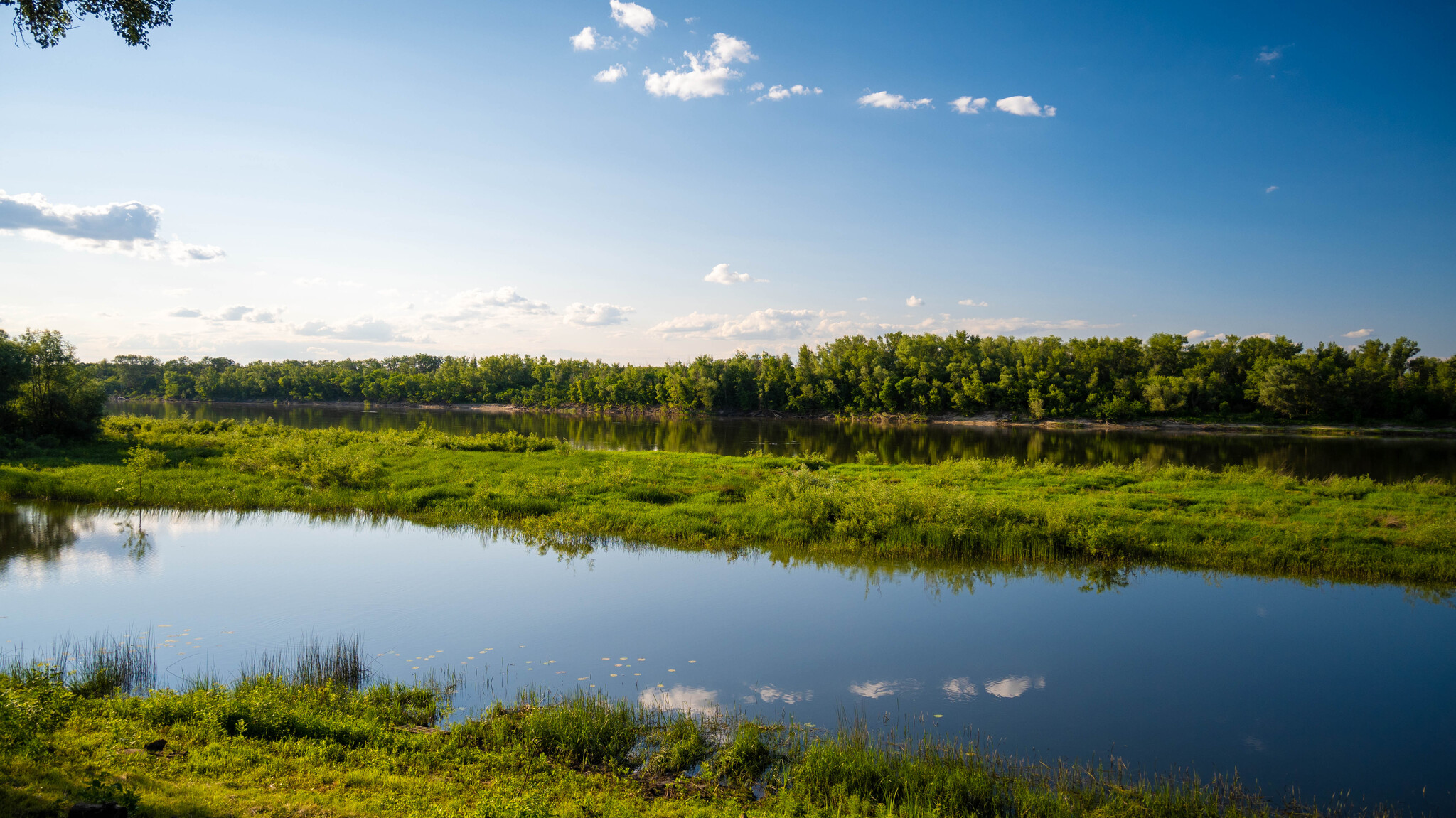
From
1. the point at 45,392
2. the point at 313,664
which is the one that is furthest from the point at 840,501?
the point at 45,392

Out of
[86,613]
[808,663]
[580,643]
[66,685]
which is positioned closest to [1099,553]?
[808,663]

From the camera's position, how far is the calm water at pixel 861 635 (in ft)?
30.7

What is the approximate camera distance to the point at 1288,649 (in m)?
12.2

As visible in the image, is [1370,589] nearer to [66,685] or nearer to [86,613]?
[66,685]

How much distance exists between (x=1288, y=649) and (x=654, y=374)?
119693 millimetres

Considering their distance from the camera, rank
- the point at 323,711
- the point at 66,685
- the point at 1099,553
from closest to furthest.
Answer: the point at 323,711, the point at 66,685, the point at 1099,553

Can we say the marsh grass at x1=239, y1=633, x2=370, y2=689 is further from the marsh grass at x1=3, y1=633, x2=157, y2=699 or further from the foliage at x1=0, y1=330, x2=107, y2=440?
the foliage at x1=0, y1=330, x2=107, y2=440

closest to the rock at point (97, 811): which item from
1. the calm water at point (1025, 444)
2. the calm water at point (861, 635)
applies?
the calm water at point (861, 635)

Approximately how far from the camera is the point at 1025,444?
5947 cm

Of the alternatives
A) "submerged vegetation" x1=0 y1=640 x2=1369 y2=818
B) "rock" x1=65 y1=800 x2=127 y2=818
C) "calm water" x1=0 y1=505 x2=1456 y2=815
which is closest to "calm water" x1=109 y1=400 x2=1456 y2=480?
"calm water" x1=0 y1=505 x2=1456 y2=815

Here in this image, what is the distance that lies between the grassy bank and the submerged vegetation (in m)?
10.2

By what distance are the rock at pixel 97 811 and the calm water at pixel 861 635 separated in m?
5.14

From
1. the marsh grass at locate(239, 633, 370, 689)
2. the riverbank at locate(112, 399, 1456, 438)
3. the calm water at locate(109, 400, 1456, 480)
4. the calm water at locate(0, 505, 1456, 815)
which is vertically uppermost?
the riverbank at locate(112, 399, 1456, 438)

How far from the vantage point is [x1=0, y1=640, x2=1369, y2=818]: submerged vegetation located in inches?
243
